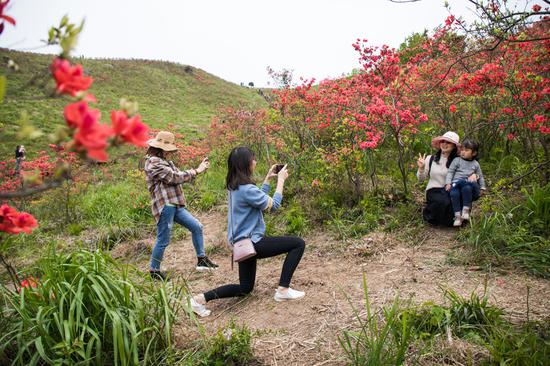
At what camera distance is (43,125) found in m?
16.6

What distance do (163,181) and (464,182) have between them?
3500 mm

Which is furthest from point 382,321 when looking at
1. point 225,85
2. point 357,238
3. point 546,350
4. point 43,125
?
point 225,85

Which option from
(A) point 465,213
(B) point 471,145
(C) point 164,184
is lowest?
(A) point 465,213

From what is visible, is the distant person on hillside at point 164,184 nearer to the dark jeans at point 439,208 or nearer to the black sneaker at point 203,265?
the black sneaker at point 203,265

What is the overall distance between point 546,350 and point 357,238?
8.45 feet

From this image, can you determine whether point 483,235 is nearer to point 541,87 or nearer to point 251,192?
point 541,87

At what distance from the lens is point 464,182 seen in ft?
14.0

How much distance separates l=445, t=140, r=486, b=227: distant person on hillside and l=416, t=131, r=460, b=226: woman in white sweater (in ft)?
0.26

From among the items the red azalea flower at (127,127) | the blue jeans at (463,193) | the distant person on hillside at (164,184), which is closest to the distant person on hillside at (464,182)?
the blue jeans at (463,193)

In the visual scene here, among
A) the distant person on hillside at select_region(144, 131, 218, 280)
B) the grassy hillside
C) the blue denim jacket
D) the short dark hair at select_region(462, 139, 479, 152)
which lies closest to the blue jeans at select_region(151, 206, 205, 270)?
the distant person on hillside at select_region(144, 131, 218, 280)

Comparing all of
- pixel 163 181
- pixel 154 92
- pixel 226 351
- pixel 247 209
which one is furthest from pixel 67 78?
pixel 154 92

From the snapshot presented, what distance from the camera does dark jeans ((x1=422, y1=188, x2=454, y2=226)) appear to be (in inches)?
171

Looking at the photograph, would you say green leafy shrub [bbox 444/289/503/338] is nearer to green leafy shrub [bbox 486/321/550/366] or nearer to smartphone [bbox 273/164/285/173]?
green leafy shrub [bbox 486/321/550/366]

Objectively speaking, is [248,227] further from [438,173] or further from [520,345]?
[438,173]
